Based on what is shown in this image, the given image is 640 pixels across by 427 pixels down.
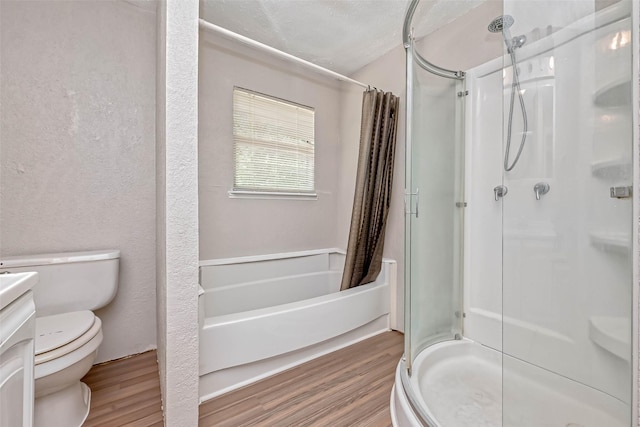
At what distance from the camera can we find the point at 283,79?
2355 millimetres

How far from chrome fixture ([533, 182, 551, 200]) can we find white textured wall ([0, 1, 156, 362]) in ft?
6.75

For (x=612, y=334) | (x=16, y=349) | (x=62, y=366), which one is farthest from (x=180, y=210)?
(x=612, y=334)

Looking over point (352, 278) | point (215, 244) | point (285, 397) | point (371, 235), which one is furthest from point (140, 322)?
point (371, 235)

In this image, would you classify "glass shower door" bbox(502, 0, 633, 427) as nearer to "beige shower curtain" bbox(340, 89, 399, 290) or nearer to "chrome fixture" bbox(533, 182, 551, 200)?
"chrome fixture" bbox(533, 182, 551, 200)

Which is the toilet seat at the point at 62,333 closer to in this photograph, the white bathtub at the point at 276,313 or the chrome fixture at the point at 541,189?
the white bathtub at the point at 276,313

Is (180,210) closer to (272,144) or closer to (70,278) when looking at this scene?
Answer: (70,278)

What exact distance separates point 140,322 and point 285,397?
1107 mm

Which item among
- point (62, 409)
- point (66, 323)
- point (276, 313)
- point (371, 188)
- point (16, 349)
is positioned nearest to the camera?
point (16, 349)

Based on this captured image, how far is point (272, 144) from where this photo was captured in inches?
92.0

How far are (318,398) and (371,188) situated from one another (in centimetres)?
133

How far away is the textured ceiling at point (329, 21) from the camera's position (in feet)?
5.75

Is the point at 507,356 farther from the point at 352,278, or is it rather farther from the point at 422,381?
the point at 352,278

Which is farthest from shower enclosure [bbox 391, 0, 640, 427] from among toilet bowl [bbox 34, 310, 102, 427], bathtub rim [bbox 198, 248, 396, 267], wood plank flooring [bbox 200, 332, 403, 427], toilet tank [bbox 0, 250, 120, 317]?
toilet tank [bbox 0, 250, 120, 317]

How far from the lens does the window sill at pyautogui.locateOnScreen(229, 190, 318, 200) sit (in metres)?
2.17
